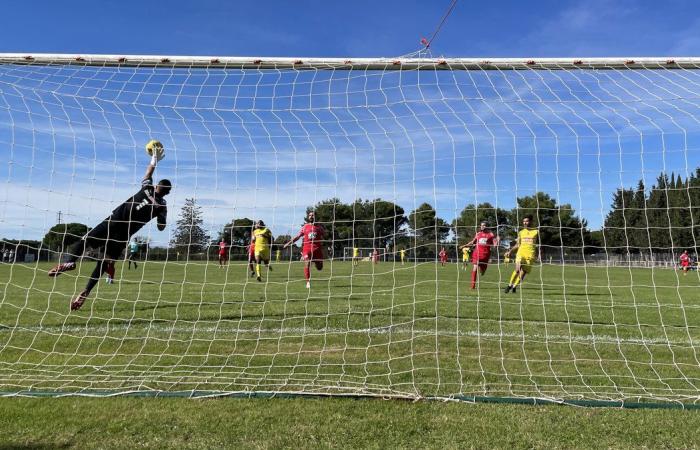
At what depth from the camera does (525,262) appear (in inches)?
495

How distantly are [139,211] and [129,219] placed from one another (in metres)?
0.16

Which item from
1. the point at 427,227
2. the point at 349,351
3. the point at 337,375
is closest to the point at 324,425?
the point at 337,375

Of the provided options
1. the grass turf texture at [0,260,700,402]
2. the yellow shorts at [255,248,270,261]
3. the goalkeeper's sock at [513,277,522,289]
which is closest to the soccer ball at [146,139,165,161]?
the grass turf texture at [0,260,700,402]

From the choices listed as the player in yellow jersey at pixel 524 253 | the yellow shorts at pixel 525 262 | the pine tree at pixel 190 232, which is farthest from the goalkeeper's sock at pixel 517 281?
the pine tree at pixel 190 232

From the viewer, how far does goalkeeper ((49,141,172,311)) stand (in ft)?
21.7

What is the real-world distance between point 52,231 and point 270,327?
315 centimetres

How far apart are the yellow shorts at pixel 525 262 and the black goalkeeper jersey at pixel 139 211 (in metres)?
8.86

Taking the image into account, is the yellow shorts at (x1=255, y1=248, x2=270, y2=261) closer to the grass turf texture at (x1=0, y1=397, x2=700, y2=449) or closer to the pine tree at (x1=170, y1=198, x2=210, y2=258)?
the pine tree at (x1=170, y1=198, x2=210, y2=258)

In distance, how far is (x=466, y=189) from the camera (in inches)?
237

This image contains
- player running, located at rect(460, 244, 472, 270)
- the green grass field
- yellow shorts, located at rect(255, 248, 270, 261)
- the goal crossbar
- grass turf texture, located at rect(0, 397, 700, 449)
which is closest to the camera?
grass turf texture, located at rect(0, 397, 700, 449)

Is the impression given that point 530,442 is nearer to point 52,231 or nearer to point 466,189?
point 466,189

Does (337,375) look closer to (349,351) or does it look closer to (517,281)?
(349,351)

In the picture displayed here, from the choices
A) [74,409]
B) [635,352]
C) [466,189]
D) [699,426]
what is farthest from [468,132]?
[74,409]

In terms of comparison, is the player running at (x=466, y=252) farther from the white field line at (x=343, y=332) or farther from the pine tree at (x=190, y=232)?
the pine tree at (x=190, y=232)
